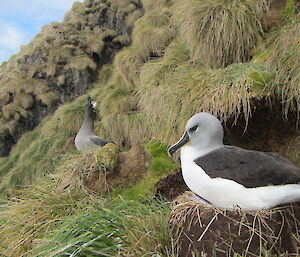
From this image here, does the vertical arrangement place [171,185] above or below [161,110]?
below

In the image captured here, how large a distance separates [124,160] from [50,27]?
967cm

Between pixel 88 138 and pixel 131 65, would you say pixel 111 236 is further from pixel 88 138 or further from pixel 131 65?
pixel 131 65

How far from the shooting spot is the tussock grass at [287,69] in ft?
A: 9.40

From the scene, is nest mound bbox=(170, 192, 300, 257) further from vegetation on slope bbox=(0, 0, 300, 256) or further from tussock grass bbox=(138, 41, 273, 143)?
tussock grass bbox=(138, 41, 273, 143)

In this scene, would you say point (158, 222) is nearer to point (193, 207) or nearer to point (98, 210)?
point (193, 207)

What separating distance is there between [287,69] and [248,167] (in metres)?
1.53

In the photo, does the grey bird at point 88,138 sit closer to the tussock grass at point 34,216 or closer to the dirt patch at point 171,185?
the tussock grass at point 34,216

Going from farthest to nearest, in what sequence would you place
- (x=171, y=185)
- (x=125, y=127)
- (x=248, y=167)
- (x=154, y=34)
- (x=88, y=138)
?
1. (x=154, y=34)
2. (x=125, y=127)
3. (x=88, y=138)
4. (x=171, y=185)
5. (x=248, y=167)

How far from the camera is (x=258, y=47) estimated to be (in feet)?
12.7

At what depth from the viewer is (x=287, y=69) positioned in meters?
3.03

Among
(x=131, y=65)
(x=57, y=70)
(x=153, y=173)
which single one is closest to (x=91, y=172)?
(x=153, y=173)

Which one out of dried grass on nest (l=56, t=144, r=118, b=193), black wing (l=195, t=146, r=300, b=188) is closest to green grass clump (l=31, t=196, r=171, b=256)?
black wing (l=195, t=146, r=300, b=188)

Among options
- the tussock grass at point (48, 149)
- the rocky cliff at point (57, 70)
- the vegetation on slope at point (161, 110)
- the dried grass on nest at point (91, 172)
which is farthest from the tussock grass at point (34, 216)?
the rocky cliff at point (57, 70)

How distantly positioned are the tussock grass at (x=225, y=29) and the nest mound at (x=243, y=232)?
2407mm
